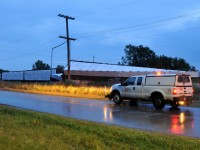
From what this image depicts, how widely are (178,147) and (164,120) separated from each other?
21.5ft

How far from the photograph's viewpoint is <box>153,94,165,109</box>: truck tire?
21828 mm

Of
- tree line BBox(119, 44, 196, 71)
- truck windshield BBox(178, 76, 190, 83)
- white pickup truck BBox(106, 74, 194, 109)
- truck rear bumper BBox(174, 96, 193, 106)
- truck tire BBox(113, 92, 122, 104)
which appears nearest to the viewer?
truck rear bumper BBox(174, 96, 193, 106)

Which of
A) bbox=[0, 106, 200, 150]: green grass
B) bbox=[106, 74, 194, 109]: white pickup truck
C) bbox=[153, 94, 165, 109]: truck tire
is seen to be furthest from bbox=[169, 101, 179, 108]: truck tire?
bbox=[0, 106, 200, 150]: green grass

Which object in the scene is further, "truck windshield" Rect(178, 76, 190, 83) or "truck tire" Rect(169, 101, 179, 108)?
"truck windshield" Rect(178, 76, 190, 83)

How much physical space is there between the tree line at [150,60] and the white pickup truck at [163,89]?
9420cm

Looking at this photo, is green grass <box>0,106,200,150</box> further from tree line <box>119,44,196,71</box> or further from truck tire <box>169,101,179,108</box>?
tree line <box>119,44,196,71</box>

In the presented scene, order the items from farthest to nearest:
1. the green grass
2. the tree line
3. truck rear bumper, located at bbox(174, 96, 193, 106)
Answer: the tree line, truck rear bumper, located at bbox(174, 96, 193, 106), the green grass

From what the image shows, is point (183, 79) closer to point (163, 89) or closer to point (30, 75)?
point (163, 89)

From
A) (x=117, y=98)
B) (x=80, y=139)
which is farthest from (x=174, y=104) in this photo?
(x=80, y=139)

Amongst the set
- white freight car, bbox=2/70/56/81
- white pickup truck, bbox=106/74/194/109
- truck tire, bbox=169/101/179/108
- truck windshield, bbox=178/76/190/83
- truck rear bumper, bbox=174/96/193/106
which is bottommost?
truck tire, bbox=169/101/179/108

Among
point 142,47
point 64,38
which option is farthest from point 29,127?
point 142,47

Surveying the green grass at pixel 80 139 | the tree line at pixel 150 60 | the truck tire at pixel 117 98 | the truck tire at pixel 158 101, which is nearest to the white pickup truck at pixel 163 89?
the truck tire at pixel 158 101

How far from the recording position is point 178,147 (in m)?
9.82

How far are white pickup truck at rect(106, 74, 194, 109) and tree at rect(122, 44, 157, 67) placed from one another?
99863 mm
